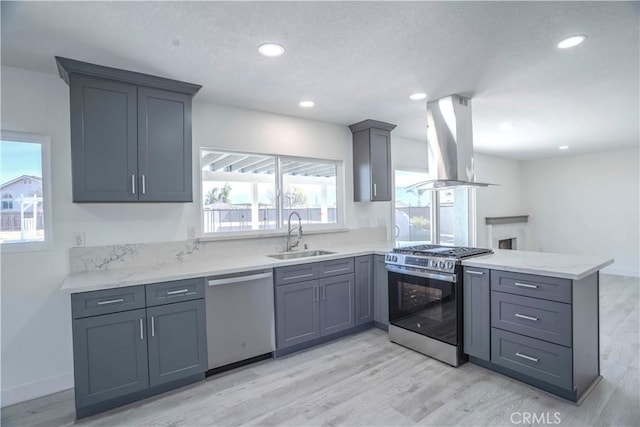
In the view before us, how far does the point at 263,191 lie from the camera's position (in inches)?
142

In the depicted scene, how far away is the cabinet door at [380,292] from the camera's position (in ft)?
11.4

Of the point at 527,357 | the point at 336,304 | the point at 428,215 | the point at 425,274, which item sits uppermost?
the point at 428,215

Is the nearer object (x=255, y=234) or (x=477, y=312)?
(x=477, y=312)

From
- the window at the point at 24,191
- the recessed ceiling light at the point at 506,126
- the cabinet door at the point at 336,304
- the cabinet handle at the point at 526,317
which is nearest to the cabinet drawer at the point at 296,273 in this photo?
the cabinet door at the point at 336,304

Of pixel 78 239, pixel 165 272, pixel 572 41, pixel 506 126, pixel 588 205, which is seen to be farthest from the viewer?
pixel 588 205

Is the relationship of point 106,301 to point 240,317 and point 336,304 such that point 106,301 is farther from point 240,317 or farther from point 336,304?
point 336,304

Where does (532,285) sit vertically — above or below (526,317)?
above

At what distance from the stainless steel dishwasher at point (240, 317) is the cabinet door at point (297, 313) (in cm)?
8

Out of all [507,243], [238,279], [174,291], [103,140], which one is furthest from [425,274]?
[507,243]

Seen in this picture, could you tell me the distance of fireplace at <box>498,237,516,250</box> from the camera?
6.70m

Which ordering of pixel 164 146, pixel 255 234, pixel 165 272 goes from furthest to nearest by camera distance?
pixel 255 234 < pixel 164 146 < pixel 165 272

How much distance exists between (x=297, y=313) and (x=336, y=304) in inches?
18.4

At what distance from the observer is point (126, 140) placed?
2502 millimetres

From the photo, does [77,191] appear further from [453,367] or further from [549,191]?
[549,191]
